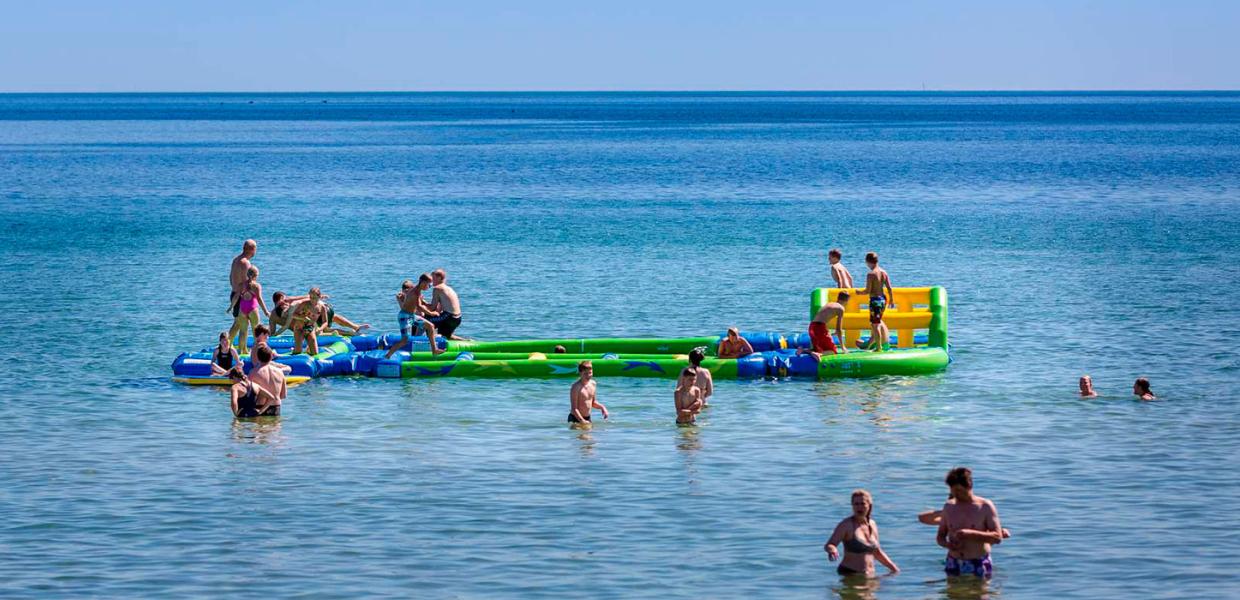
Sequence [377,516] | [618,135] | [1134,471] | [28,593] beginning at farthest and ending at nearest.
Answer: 1. [618,135]
2. [1134,471]
3. [377,516]
4. [28,593]

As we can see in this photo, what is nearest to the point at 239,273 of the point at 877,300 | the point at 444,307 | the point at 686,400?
the point at 444,307

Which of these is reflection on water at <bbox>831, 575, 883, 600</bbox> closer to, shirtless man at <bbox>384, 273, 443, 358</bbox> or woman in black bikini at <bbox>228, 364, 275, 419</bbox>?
woman in black bikini at <bbox>228, 364, 275, 419</bbox>

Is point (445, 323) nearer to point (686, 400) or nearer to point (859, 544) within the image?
point (686, 400)

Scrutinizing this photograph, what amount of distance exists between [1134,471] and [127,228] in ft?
141

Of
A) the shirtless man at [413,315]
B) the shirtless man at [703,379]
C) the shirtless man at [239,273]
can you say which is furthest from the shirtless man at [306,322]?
the shirtless man at [703,379]

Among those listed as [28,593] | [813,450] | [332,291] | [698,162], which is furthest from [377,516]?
[698,162]

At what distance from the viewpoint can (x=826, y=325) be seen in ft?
80.5

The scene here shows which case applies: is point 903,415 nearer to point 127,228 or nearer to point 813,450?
point 813,450

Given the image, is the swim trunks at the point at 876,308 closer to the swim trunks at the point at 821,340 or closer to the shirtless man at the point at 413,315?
the swim trunks at the point at 821,340

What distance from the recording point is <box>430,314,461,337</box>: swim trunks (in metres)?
25.7

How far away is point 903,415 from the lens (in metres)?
21.7

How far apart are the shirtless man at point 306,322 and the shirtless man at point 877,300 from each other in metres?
8.32

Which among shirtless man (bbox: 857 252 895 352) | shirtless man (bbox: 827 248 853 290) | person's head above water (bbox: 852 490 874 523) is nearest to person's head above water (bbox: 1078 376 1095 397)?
shirtless man (bbox: 857 252 895 352)

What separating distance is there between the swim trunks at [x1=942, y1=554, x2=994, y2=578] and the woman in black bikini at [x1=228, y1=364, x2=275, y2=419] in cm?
1067
